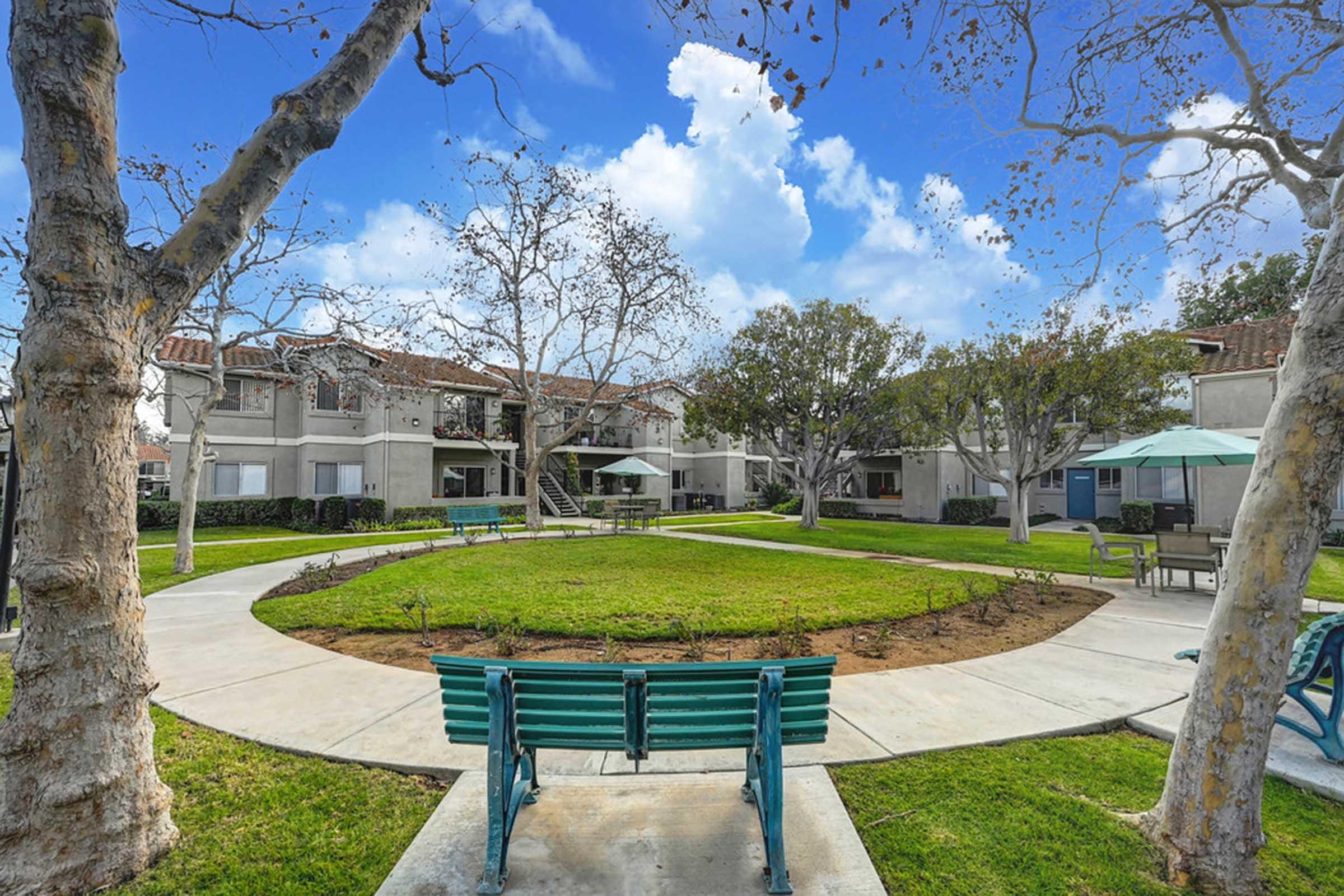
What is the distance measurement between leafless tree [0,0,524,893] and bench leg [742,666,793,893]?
9.57ft

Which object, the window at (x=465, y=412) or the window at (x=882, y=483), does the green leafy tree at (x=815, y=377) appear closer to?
the window at (x=465, y=412)

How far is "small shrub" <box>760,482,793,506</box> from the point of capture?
36.4m

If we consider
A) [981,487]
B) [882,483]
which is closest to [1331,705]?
[981,487]

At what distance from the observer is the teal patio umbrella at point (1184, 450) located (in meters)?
10.2

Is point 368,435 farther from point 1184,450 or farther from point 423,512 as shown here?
point 1184,450

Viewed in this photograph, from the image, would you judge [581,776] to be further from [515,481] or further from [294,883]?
[515,481]

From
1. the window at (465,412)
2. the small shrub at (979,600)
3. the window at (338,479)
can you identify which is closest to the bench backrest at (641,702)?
the small shrub at (979,600)

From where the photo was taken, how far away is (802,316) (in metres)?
21.5

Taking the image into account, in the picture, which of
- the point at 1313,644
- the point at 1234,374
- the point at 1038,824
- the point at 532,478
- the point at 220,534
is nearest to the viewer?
the point at 1038,824

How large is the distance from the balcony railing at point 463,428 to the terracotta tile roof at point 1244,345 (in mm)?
26965

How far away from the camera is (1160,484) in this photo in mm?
24359

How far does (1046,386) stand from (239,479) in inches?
1187

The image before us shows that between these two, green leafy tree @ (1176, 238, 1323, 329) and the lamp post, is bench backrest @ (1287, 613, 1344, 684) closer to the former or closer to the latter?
green leafy tree @ (1176, 238, 1323, 329)

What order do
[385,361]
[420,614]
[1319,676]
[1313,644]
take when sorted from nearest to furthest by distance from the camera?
[1313,644] → [1319,676] → [420,614] → [385,361]
